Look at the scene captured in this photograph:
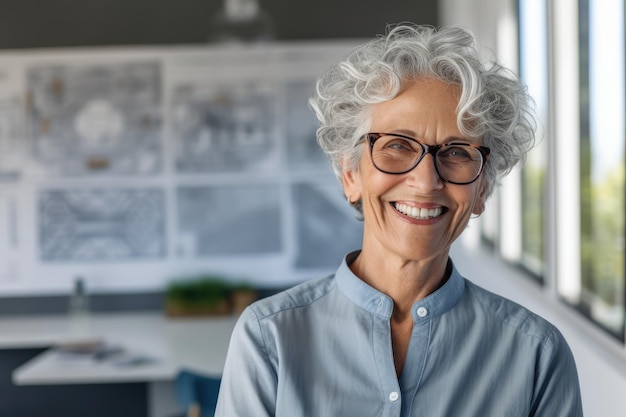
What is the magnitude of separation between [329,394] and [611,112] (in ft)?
4.81

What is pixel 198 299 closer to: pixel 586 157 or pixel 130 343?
pixel 130 343

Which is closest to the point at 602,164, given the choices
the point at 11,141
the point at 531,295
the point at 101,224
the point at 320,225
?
the point at 531,295

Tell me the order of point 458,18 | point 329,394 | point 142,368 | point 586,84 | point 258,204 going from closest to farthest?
point 329,394
point 586,84
point 142,368
point 458,18
point 258,204

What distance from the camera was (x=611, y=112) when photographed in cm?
240

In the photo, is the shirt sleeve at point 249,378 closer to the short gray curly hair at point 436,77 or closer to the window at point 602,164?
the short gray curly hair at point 436,77

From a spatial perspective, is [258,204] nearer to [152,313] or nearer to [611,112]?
[152,313]

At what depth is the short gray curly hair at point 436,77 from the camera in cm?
128

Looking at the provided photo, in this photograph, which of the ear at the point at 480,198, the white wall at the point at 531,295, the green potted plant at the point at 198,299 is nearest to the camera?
the ear at the point at 480,198

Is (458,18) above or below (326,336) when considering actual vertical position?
above

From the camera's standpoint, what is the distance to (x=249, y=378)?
126 centimetres

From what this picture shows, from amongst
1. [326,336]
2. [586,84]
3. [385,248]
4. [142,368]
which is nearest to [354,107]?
[385,248]

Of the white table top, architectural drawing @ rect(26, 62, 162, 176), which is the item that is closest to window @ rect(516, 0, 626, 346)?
the white table top

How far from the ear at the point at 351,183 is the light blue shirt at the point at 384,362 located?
129mm

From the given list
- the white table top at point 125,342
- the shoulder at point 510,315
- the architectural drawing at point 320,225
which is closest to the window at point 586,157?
the shoulder at point 510,315
